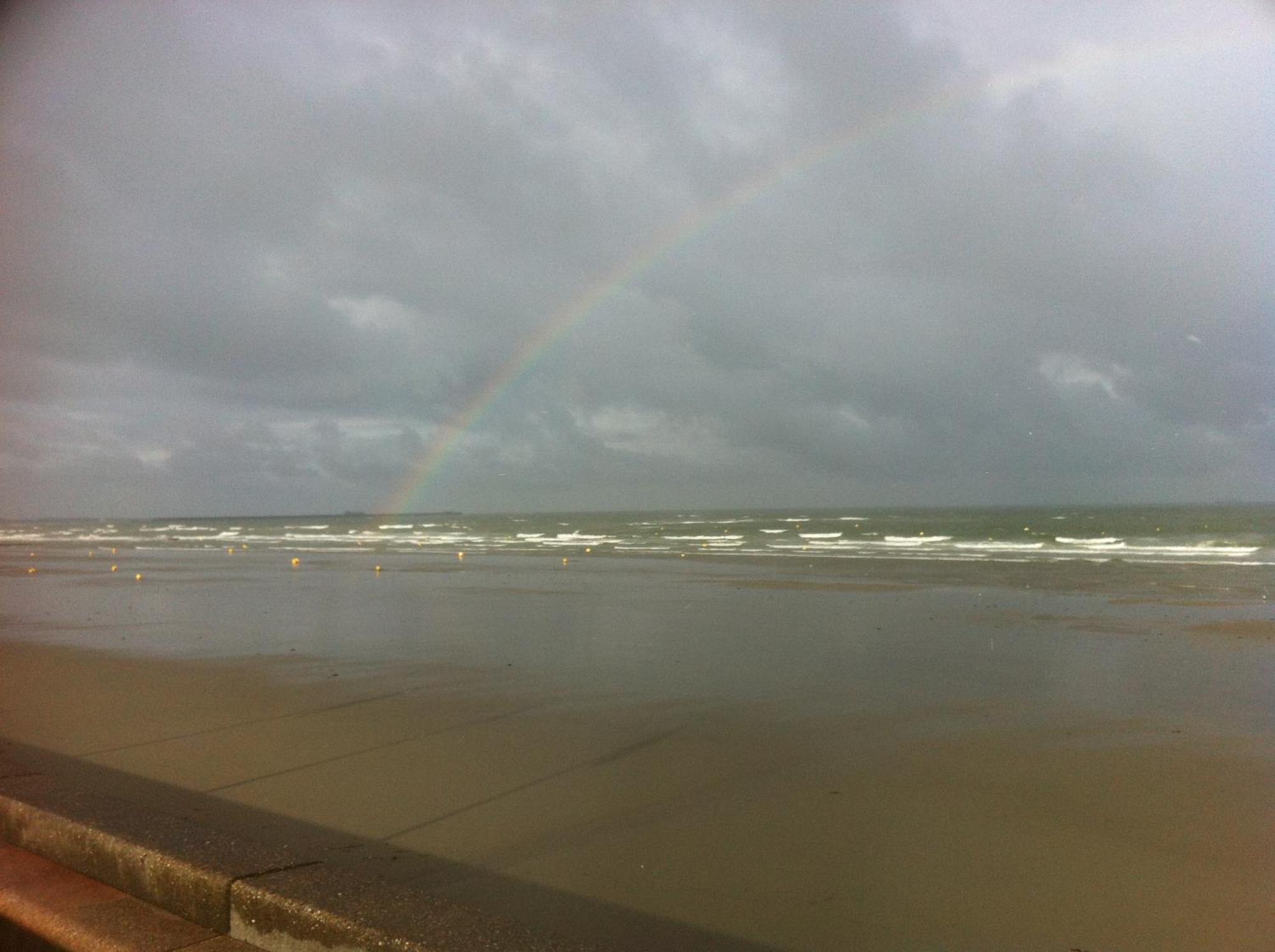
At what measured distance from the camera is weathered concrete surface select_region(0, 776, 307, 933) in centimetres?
364

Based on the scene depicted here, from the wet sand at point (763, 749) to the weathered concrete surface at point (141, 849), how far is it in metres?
1.64

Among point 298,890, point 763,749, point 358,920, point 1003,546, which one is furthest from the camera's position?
point 1003,546

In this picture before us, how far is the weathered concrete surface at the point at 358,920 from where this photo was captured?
123 inches

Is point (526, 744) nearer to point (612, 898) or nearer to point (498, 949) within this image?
point (612, 898)

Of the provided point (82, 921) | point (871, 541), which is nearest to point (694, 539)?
point (871, 541)

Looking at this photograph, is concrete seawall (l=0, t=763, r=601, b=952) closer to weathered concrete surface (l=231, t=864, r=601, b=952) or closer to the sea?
weathered concrete surface (l=231, t=864, r=601, b=952)

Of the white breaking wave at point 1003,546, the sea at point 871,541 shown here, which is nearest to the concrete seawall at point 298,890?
the sea at point 871,541

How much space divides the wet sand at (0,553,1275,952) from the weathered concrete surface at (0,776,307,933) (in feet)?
5.38

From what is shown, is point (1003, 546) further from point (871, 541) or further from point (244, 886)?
point (244, 886)

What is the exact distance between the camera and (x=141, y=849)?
151 inches

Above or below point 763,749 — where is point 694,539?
above

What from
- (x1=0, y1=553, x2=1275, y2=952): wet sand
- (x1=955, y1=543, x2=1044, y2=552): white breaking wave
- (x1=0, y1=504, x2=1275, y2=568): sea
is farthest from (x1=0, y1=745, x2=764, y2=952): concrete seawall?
(x1=955, y1=543, x2=1044, y2=552): white breaking wave

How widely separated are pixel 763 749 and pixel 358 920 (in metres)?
5.01

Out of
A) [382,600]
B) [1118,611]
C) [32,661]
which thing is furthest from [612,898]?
[382,600]
